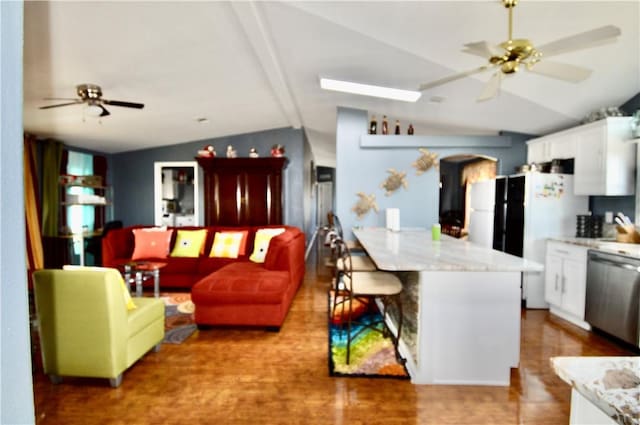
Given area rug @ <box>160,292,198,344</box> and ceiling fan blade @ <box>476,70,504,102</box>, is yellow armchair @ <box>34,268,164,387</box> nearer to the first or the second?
area rug @ <box>160,292,198,344</box>

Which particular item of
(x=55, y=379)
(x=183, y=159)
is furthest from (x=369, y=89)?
(x=183, y=159)

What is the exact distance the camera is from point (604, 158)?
335 cm

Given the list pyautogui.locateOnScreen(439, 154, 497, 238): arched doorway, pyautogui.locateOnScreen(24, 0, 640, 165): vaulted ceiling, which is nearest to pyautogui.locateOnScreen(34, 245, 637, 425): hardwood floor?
pyautogui.locateOnScreen(24, 0, 640, 165): vaulted ceiling

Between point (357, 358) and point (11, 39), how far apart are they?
2680mm

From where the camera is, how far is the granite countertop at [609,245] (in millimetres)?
2832

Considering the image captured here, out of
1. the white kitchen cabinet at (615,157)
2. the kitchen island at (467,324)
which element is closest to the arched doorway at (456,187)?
the white kitchen cabinet at (615,157)

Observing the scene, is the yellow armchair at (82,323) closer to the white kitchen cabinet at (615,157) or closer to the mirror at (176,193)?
the mirror at (176,193)

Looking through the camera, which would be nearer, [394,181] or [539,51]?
[539,51]

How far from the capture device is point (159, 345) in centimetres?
279

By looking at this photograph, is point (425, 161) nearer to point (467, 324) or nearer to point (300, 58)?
point (300, 58)

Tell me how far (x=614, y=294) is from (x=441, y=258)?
1.89m

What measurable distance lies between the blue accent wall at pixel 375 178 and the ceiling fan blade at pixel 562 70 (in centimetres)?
258

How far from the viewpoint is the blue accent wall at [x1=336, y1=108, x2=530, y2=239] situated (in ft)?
16.0

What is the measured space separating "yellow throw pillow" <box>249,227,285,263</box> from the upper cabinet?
12.2ft
